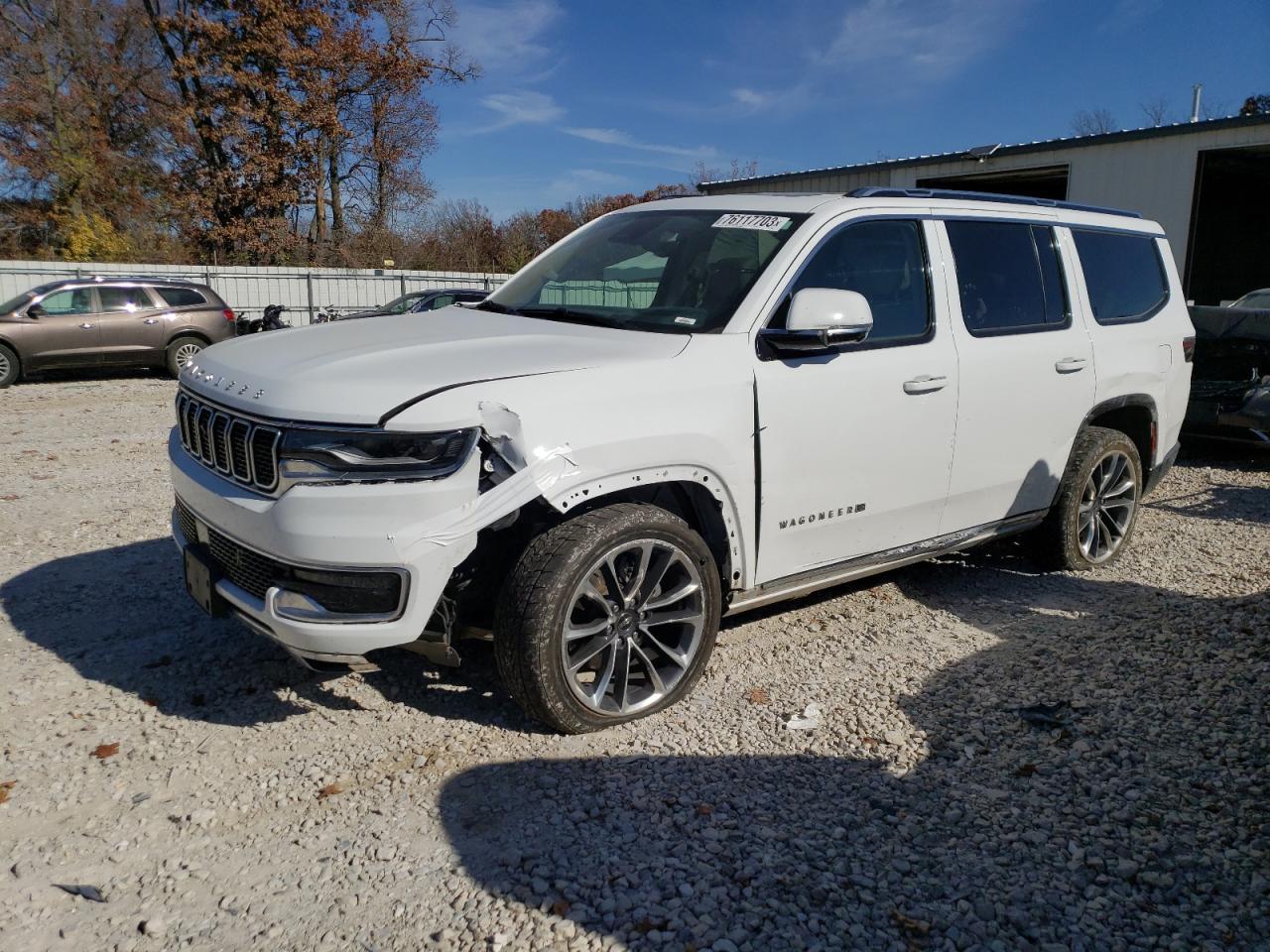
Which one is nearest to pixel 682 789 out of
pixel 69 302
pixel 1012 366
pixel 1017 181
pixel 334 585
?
pixel 334 585

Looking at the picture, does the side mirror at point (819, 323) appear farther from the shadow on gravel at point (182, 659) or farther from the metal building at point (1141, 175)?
the metal building at point (1141, 175)

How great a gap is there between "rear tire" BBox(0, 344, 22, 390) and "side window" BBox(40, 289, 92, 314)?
2.81ft

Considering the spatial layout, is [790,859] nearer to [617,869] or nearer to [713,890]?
[713,890]

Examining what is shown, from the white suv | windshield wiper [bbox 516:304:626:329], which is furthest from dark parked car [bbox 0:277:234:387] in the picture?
the white suv

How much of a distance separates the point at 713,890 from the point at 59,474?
7187 mm

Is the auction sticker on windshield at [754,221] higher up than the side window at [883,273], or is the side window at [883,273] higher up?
the auction sticker on windshield at [754,221]

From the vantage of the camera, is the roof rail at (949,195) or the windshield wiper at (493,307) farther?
the windshield wiper at (493,307)

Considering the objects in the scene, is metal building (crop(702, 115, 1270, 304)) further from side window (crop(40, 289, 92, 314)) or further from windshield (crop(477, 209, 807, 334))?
windshield (crop(477, 209, 807, 334))

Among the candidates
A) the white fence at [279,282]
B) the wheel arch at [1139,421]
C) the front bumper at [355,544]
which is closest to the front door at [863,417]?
the front bumper at [355,544]

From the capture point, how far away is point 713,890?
2658mm

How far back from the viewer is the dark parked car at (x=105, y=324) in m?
14.9

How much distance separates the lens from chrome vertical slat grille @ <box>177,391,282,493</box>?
10.2 feet

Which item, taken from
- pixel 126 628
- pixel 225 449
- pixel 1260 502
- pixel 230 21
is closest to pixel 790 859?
pixel 225 449

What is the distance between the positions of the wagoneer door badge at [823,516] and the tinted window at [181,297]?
15.4 meters
